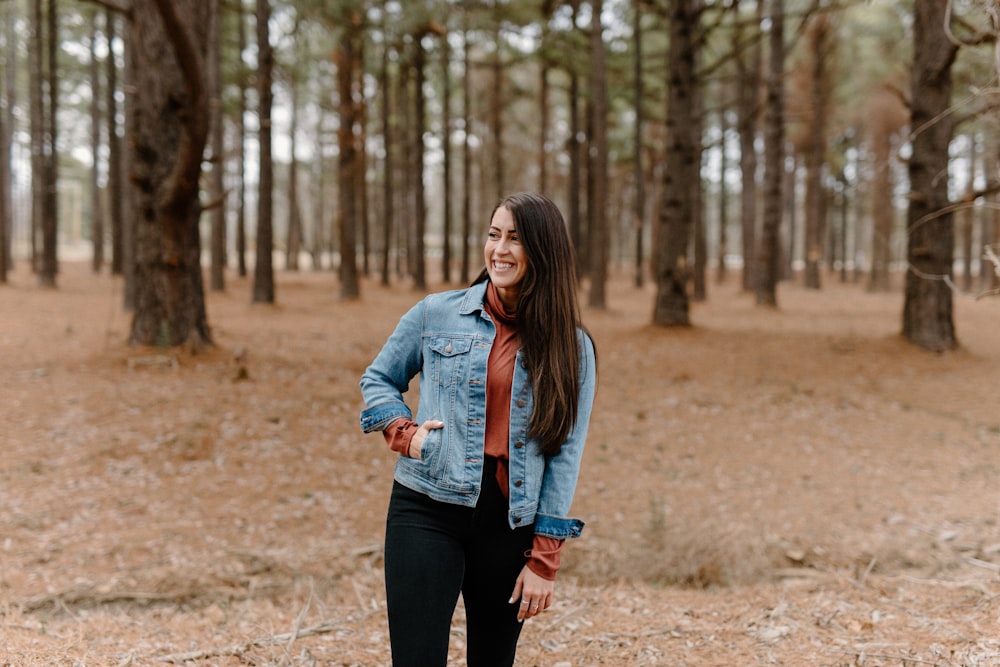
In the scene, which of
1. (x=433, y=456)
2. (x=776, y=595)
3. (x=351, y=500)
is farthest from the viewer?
(x=351, y=500)

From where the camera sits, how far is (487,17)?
16.8m

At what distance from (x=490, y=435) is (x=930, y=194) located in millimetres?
10901

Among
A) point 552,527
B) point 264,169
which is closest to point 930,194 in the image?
point 552,527

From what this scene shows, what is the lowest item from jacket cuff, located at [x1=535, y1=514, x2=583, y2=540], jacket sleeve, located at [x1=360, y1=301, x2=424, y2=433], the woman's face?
jacket cuff, located at [x1=535, y1=514, x2=583, y2=540]

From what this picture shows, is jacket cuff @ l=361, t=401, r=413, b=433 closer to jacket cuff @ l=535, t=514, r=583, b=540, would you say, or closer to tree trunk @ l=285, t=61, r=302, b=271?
jacket cuff @ l=535, t=514, r=583, b=540

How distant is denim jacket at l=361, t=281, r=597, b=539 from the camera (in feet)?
7.25

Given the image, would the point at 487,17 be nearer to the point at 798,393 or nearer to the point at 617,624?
the point at 798,393

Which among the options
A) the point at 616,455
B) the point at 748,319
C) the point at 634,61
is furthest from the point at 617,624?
the point at 634,61

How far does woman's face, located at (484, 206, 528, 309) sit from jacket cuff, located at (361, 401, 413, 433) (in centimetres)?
49

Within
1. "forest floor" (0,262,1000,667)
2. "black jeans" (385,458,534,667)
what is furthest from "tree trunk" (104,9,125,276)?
"black jeans" (385,458,534,667)

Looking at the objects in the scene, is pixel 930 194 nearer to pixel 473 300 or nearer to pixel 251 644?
pixel 473 300

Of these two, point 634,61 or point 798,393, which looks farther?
point 634,61

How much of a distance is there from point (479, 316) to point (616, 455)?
589 cm

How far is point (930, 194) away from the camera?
10781mm
